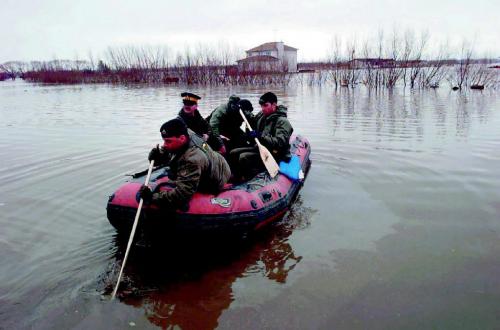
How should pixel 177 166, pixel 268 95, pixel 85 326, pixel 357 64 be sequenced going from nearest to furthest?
pixel 85 326 → pixel 177 166 → pixel 268 95 → pixel 357 64

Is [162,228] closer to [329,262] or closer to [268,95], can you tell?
A: [329,262]

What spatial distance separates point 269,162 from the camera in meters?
6.16

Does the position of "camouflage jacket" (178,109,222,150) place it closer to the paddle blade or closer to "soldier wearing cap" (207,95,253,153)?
A: "soldier wearing cap" (207,95,253,153)

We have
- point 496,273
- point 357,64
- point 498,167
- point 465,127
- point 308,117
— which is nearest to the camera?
point 496,273

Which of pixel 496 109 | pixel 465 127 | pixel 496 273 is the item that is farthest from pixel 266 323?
pixel 496 109

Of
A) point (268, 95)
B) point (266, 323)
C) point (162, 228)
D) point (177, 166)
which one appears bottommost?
point (266, 323)

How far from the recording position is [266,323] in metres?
3.62

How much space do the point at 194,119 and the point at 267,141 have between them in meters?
1.34

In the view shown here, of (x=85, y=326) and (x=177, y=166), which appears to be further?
(x=177, y=166)

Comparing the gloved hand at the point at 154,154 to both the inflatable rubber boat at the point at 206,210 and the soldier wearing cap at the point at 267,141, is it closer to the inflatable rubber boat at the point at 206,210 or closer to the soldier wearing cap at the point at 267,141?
the inflatable rubber boat at the point at 206,210

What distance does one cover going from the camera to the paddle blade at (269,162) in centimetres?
609

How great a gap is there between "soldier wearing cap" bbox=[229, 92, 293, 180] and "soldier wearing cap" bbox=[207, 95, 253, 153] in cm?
57

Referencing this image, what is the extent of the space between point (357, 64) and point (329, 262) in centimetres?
2705

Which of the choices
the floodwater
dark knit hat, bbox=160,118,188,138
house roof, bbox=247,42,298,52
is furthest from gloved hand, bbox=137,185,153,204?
house roof, bbox=247,42,298,52
